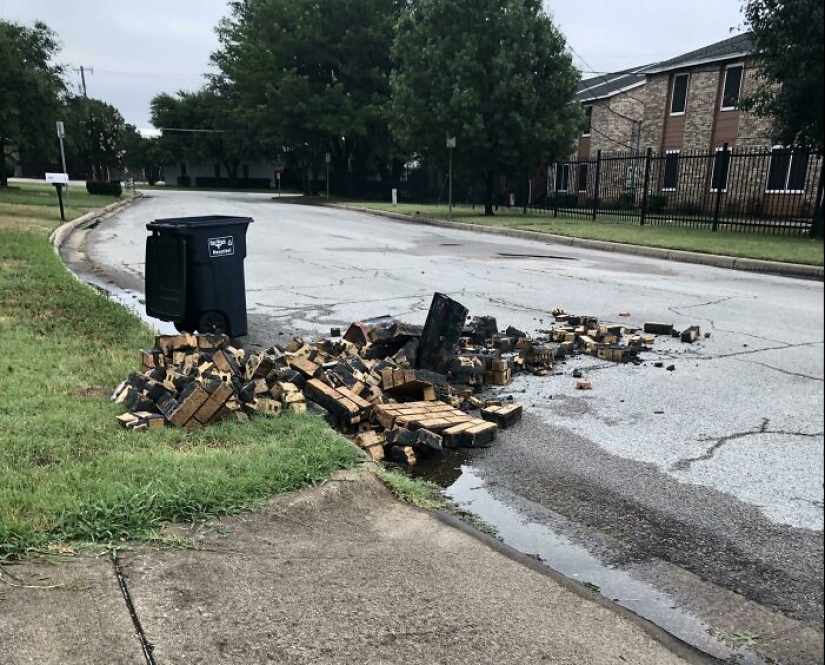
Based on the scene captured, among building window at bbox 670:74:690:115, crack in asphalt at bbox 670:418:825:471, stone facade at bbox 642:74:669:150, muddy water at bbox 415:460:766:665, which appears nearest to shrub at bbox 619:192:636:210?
stone facade at bbox 642:74:669:150

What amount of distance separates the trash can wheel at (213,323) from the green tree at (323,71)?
35913 mm

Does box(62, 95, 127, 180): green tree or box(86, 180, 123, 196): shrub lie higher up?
box(62, 95, 127, 180): green tree

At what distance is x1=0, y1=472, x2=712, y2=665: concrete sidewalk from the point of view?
7.39 ft

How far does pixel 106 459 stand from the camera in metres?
3.54

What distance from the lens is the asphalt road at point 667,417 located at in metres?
3.00

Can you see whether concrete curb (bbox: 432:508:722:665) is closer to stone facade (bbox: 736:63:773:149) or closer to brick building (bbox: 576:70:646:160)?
stone facade (bbox: 736:63:773:149)

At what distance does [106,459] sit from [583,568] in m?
2.43

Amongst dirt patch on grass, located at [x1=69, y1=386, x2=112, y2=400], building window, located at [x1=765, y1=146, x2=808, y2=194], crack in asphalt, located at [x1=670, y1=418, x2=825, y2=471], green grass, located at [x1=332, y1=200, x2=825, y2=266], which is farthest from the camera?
building window, located at [x1=765, y1=146, x2=808, y2=194]

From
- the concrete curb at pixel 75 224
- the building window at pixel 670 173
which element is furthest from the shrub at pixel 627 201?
the concrete curb at pixel 75 224

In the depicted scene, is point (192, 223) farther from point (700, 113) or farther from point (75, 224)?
point (700, 113)

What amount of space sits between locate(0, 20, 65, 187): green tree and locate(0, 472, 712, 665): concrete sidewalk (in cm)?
3468

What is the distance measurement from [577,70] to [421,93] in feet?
19.9

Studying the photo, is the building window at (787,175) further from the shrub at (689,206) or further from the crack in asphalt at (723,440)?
the crack in asphalt at (723,440)

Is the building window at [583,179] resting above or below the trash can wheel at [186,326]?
above
